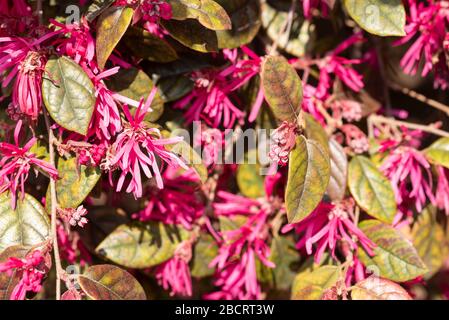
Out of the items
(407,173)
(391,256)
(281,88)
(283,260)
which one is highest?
(281,88)

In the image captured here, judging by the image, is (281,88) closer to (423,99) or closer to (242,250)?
(242,250)

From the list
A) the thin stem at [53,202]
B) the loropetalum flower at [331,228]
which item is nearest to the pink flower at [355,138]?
the loropetalum flower at [331,228]

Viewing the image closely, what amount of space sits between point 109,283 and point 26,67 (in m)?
0.38

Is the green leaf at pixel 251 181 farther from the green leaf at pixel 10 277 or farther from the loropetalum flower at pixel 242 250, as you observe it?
the green leaf at pixel 10 277

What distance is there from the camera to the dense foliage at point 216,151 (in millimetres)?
1076

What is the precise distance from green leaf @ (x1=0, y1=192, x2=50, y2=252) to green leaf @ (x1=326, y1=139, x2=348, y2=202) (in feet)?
1.77

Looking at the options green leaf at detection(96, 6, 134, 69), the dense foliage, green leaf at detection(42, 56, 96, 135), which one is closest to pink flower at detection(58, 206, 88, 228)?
the dense foliage

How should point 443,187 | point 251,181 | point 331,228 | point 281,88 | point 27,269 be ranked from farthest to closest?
point 251,181, point 443,187, point 331,228, point 281,88, point 27,269

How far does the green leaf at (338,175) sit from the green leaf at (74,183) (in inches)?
18.1

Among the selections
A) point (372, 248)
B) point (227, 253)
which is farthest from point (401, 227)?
point (227, 253)

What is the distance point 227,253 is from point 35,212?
431mm

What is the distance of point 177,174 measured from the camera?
1.49m

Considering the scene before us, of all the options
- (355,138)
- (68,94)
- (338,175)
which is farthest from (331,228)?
(68,94)

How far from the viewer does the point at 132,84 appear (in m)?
1.19
